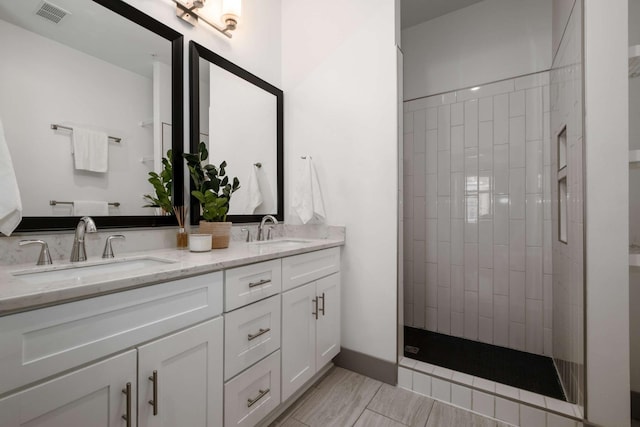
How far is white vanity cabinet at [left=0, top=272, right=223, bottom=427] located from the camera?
0.66 metres

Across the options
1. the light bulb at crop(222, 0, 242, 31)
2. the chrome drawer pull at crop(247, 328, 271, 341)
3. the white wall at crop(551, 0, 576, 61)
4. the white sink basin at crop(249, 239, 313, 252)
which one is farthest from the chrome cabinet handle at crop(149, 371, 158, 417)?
the white wall at crop(551, 0, 576, 61)

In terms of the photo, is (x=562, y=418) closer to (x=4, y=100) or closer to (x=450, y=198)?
(x=450, y=198)

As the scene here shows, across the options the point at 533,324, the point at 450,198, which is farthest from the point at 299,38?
the point at 533,324

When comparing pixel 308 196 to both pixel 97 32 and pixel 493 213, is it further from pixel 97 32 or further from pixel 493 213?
pixel 493 213

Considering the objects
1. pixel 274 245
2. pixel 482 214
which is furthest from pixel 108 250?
pixel 482 214

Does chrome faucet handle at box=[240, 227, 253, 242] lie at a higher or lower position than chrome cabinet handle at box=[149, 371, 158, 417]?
higher

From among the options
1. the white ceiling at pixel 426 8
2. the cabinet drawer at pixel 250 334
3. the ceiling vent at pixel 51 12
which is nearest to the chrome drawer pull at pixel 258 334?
the cabinet drawer at pixel 250 334

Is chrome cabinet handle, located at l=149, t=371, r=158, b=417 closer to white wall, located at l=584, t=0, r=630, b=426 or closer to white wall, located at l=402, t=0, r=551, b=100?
white wall, located at l=584, t=0, r=630, b=426

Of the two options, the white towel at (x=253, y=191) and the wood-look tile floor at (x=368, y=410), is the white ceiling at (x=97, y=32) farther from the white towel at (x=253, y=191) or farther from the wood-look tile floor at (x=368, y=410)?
the wood-look tile floor at (x=368, y=410)

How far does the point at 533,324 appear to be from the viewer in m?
2.06

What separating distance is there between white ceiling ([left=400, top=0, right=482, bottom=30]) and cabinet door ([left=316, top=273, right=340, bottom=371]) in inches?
84.7

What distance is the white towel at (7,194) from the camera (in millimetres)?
891

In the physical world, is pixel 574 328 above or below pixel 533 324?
above

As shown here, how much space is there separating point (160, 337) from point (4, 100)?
1.00m
